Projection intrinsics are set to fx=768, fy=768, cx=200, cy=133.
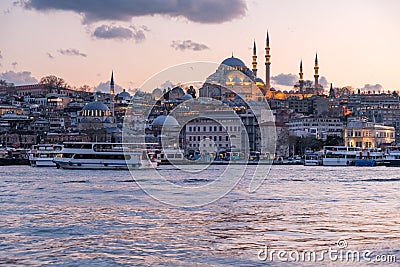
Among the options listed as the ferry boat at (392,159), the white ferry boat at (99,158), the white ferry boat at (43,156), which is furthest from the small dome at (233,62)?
the white ferry boat at (99,158)

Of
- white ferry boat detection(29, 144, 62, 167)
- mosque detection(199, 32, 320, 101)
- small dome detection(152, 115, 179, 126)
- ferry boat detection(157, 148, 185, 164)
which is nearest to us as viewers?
white ferry boat detection(29, 144, 62, 167)

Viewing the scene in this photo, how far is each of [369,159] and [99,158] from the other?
17.6 m

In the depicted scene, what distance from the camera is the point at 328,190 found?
60.5ft

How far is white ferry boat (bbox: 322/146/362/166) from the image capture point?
4256cm

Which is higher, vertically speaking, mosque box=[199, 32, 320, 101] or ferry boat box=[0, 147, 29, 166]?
mosque box=[199, 32, 320, 101]

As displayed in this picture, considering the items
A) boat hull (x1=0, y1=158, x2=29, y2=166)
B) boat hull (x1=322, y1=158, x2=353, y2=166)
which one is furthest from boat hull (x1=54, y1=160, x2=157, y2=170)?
boat hull (x1=322, y1=158, x2=353, y2=166)

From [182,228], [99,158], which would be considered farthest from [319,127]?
[182,228]

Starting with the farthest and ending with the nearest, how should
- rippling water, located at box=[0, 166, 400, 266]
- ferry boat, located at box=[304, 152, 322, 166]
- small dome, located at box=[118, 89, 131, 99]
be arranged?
small dome, located at box=[118, 89, 131, 99], ferry boat, located at box=[304, 152, 322, 166], rippling water, located at box=[0, 166, 400, 266]

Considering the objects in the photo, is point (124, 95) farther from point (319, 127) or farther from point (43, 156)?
point (43, 156)

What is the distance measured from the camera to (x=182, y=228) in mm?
10469

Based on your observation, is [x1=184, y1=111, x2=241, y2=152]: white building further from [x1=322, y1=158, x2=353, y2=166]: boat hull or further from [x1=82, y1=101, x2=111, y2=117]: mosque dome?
[x1=82, y1=101, x2=111, y2=117]: mosque dome

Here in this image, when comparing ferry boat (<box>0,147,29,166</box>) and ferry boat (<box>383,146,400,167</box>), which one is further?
ferry boat (<box>0,147,29,166</box>)

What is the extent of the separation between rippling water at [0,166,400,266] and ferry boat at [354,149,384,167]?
1033 inches

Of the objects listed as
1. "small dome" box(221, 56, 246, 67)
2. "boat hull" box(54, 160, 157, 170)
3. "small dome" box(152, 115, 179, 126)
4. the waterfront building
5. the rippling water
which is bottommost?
the rippling water
